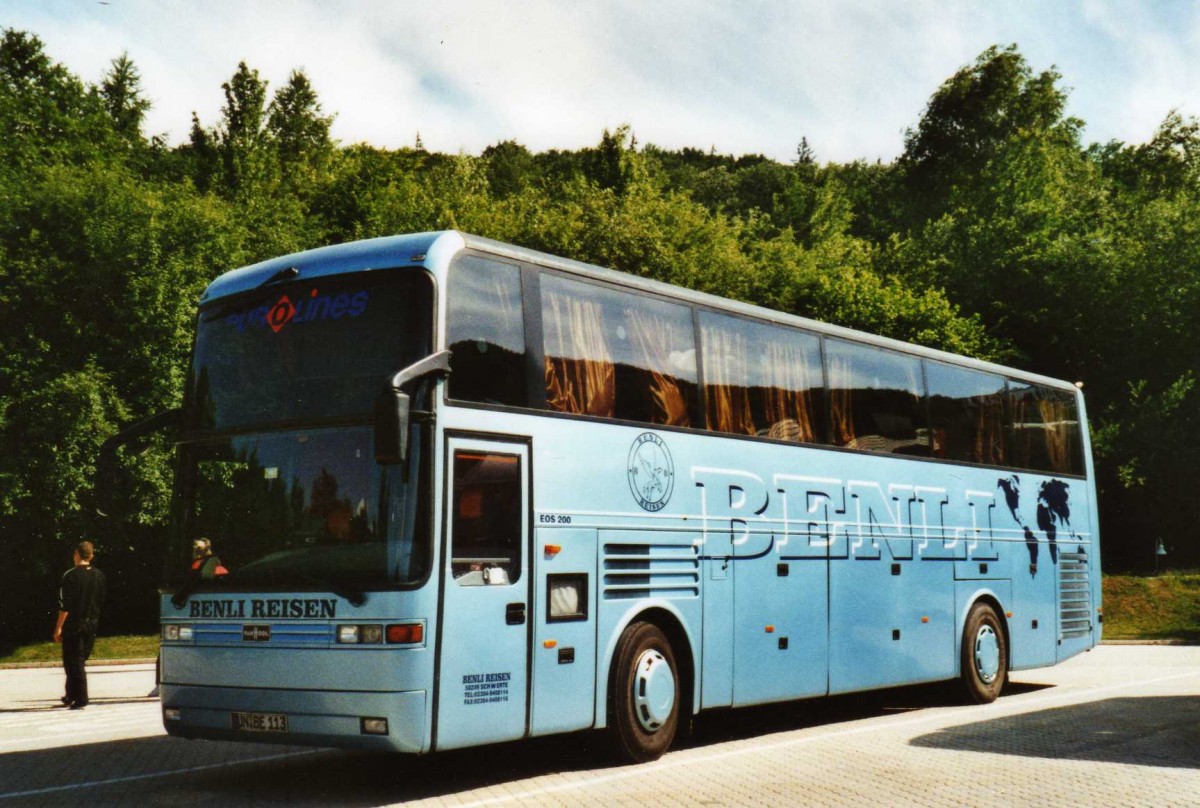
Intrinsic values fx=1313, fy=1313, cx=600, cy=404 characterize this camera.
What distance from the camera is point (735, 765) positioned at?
10797 millimetres

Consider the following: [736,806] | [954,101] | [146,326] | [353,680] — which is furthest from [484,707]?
[954,101]

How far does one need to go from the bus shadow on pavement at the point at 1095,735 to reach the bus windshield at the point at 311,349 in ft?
20.4

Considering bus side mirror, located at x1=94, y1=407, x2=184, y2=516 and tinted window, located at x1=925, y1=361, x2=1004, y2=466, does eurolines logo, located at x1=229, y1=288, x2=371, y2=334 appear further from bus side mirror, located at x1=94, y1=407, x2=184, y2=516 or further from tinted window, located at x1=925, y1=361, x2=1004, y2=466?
tinted window, located at x1=925, y1=361, x2=1004, y2=466

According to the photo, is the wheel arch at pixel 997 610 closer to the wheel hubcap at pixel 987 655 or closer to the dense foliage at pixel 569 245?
the wheel hubcap at pixel 987 655

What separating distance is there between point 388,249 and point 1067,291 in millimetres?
44013

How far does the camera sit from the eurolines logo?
9.58 m

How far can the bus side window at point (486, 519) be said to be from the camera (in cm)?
930

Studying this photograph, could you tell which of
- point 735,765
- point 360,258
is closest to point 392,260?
point 360,258

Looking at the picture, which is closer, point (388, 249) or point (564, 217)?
point (388, 249)

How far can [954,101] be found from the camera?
2707 inches

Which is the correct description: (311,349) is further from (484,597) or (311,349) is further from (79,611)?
(79,611)

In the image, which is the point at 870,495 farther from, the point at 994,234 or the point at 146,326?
the point at 994,234

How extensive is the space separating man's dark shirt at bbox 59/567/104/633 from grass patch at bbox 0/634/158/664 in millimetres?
11551

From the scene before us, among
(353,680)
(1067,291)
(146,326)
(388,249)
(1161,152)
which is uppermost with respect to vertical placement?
(1161,152)
